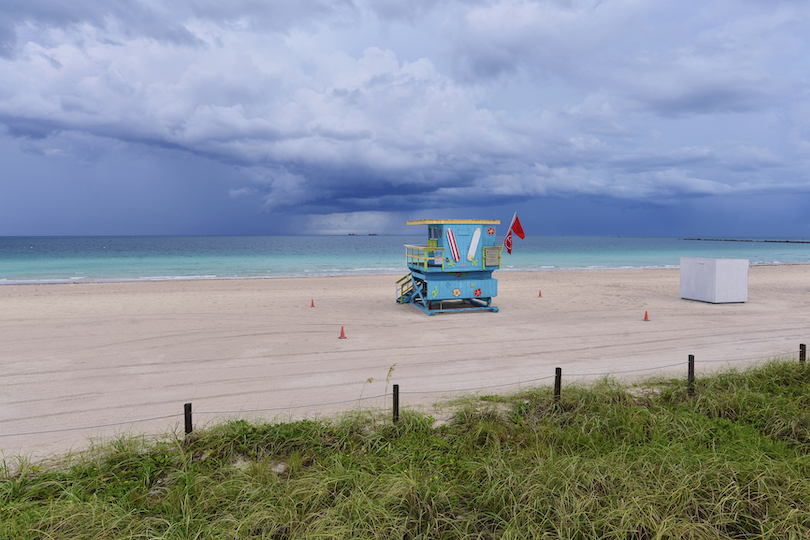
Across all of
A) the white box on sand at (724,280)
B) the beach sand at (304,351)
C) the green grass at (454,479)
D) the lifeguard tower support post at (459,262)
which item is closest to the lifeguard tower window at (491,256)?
the lifeguard tower support post at (459,262)

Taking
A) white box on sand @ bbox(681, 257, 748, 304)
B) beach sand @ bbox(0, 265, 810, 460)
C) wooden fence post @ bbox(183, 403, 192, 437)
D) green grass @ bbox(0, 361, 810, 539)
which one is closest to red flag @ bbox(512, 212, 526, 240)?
beach sand @ bbox(0, 265, 810, 460)

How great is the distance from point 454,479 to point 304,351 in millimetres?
7255

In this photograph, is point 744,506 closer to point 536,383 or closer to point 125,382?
point 536,383

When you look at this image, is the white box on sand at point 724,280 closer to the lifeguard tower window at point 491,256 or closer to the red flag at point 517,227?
the red flag at point 517,227

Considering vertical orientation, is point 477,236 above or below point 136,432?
above

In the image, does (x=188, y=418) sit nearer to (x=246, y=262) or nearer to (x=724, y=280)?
(x=724, y=280)

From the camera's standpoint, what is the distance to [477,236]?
16906mm

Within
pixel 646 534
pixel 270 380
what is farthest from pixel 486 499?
pixel 270 380

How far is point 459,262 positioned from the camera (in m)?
16.8

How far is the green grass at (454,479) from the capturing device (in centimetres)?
426

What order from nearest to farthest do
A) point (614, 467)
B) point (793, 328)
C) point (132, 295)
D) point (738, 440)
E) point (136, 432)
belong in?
point (614, 467), point (738, 440), point (136, 432), point (793, 328), point (132, 295)

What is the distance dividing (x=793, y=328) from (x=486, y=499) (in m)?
14.6

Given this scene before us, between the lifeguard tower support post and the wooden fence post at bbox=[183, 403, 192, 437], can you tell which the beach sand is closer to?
the wooden fence post at bbox=[183, 403, 192, 437]

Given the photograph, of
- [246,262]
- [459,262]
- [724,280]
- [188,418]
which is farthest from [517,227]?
[246,262]
